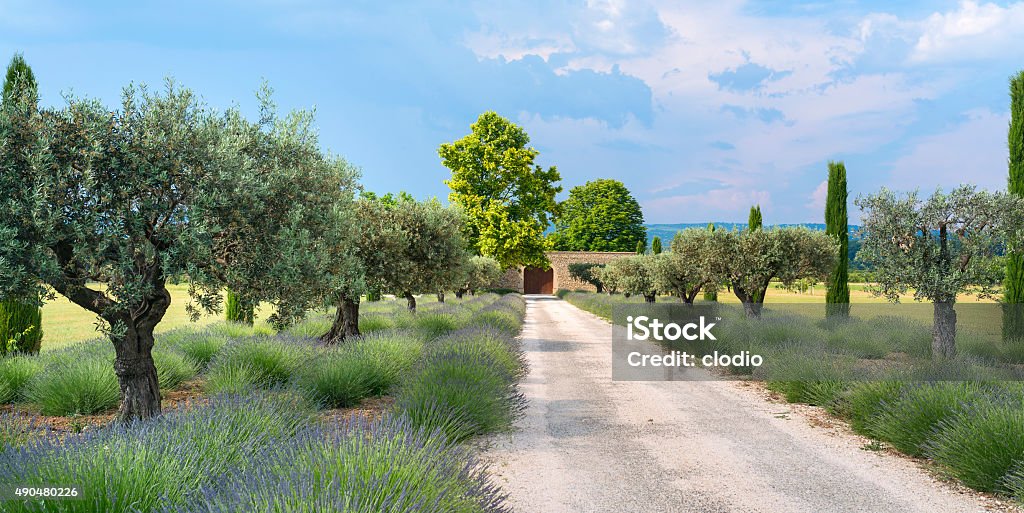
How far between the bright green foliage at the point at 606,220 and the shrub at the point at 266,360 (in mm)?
62312

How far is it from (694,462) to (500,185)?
3351 cm

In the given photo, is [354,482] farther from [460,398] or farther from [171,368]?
[171,368]

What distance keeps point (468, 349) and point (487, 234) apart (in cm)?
2770

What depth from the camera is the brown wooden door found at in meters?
66.6

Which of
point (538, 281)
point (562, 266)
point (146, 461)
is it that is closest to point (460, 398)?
point (146, 461)

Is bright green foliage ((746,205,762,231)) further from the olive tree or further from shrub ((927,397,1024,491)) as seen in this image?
shrub ((927,397,1024,491))

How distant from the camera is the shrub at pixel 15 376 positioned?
9688 mm

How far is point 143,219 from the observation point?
22.6ft

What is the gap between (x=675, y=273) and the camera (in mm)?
25406

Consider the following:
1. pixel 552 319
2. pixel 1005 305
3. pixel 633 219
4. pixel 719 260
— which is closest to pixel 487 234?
pixel 552 319

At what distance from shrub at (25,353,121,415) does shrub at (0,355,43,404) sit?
1.21 ft

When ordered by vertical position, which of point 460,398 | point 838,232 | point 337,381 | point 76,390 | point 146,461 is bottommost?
point 76,390

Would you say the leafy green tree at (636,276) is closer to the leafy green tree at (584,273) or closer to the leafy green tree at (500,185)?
the leafy green tree at (500,185)

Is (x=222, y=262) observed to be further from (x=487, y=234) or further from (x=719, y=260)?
(x=487, y=234)
